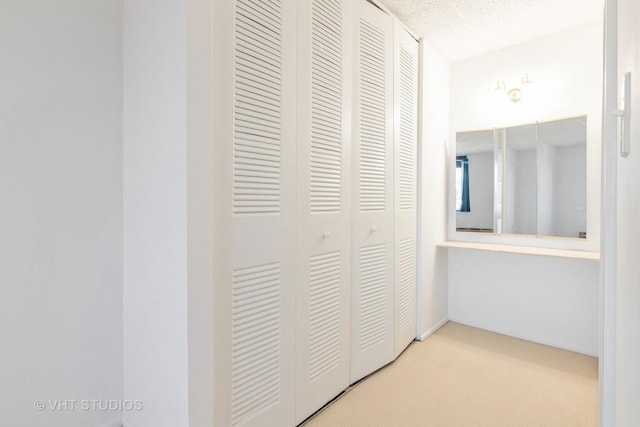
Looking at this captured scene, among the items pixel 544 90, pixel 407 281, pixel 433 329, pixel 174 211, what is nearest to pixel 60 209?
pixel 174 211

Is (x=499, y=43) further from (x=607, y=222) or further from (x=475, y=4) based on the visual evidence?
(x=607, y=222)

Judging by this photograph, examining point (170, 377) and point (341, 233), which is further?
point (341, 233)

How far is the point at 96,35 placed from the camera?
61.5 inches

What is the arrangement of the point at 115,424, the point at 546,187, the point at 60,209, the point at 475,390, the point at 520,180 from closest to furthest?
the point at 60,209 < the point at 115,424 < the point at 475,390 < the point at 546,187 < the point at 520,180

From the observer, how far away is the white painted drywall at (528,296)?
252 cm

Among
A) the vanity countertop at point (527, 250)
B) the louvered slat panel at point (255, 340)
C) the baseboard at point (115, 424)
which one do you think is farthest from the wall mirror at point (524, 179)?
the baseboard at point (115, 424)

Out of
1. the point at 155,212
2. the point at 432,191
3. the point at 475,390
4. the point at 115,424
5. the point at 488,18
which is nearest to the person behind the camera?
the point at 155,212

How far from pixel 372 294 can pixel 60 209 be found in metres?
1.82

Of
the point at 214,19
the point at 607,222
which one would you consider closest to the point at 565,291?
the point at 607,222

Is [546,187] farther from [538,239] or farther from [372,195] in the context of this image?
[372,195]

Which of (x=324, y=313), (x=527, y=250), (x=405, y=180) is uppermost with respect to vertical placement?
(x=405, y=180)

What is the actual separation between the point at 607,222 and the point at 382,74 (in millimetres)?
1573

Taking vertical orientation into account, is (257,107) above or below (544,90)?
below

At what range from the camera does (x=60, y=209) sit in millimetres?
1466
